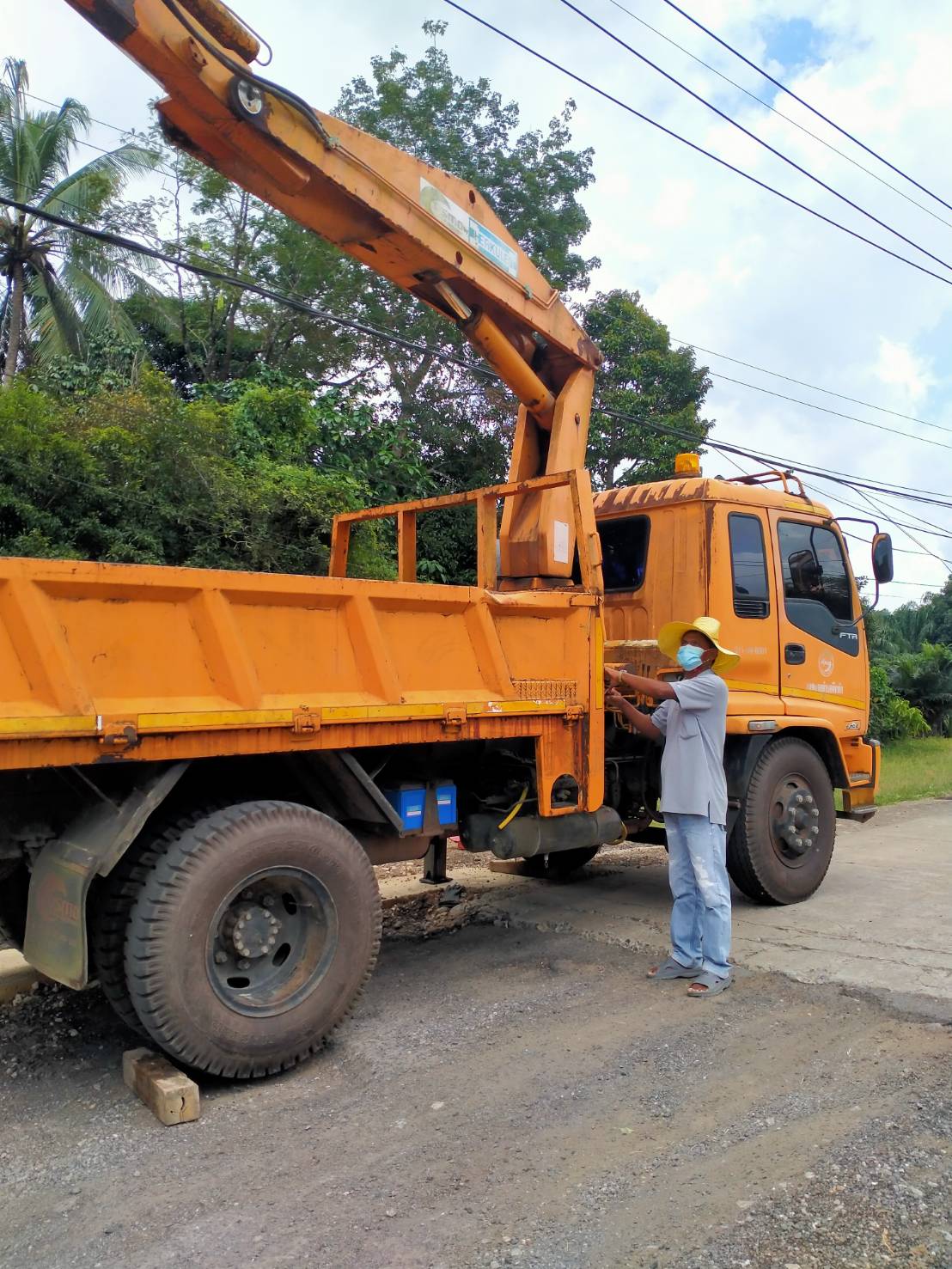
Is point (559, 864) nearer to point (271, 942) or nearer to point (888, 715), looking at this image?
point (271, 942)

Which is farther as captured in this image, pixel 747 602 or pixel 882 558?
pixel 882 558

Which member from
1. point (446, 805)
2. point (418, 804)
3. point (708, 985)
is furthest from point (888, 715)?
point (418, 804)

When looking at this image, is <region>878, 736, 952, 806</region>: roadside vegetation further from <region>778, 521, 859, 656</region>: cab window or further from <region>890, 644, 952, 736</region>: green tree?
<region>778, 521, 859, 656</region>: cab window

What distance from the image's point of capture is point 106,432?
33.6 ft

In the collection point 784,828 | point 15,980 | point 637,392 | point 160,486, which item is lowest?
point 15,980

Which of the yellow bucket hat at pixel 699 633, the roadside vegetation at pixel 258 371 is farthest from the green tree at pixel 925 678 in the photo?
the yellow bucket hat at pixel 699 633

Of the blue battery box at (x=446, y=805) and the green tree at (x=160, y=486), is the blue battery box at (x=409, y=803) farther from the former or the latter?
the green tree at (x=160, y=486)

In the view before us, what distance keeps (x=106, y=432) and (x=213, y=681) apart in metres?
7.23

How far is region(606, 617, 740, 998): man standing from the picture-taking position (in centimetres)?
514

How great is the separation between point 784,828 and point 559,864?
1.79 m

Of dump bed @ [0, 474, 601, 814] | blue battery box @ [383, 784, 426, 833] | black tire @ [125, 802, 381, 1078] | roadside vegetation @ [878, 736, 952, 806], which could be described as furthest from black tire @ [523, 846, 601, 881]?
roadside vegetation @ [878, 736, 952, 806]

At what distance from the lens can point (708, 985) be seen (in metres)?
5.00

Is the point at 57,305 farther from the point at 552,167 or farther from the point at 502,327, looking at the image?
the point at 502,327

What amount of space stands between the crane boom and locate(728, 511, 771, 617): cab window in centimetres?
116
